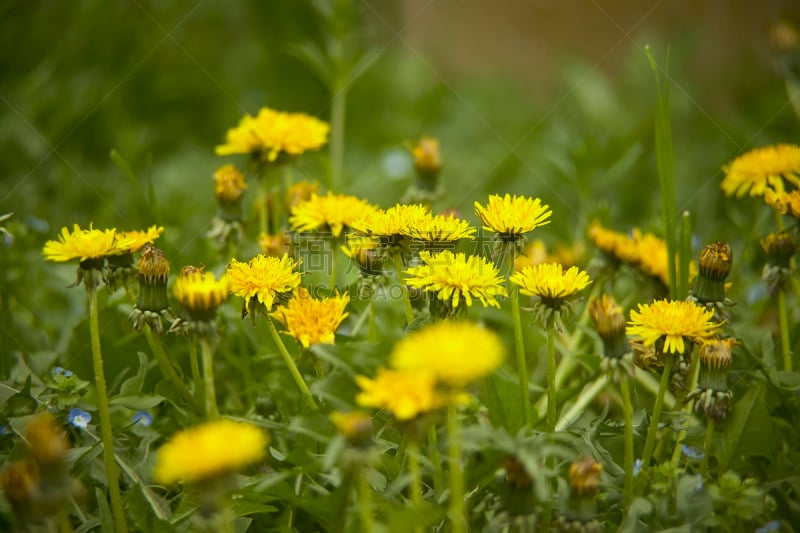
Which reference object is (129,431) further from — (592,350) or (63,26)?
(63,26)

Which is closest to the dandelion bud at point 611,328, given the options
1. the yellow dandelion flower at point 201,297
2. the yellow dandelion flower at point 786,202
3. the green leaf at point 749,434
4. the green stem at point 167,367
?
the green leaf at point 749,434

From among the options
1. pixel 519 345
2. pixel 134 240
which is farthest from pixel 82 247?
pixel 519 345

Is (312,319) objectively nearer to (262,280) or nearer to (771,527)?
(262,280)

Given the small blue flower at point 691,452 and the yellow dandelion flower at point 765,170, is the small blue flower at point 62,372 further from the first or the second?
the yellow dandelion flower at point 765,170

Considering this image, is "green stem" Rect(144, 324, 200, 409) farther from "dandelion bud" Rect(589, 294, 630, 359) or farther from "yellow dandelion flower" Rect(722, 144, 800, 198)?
"yellow dandelion flower" Rect(722, 144, 800, 198)

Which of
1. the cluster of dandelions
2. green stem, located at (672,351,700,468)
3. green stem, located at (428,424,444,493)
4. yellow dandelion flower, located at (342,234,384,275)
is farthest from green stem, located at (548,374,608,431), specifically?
yellow dandelion flower, located at (342,234,384,275)

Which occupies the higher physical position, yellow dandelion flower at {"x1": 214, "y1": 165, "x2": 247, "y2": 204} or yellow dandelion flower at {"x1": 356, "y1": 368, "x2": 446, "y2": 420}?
yellow dandelion flower at {"x1": 214, "y1": 165, "x2": 247, "y2": 204}
